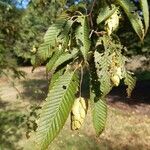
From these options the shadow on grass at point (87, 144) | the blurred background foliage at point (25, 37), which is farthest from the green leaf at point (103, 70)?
the shadow on grass at point (87, 144)

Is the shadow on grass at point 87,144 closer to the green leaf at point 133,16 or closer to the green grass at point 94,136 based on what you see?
the green grass at point 94,136

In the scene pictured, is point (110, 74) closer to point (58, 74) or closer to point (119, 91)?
point (58, 74)

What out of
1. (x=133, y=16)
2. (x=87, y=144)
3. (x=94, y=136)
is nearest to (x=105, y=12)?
(x=133, y=16)

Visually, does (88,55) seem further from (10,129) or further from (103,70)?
Answer: (10,129)

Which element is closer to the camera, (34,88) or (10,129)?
(10,129)

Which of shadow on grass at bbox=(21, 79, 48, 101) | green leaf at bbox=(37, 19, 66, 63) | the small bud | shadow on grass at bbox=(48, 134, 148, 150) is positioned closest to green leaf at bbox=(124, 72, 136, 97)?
the small bud

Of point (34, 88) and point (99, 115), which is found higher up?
point (99, 115)

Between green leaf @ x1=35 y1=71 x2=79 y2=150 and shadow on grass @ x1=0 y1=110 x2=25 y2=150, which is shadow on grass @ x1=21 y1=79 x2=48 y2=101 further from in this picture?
green leaf @ x1=35 y1=71 x2=79 y2=150
